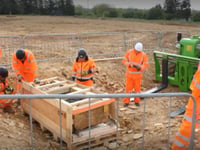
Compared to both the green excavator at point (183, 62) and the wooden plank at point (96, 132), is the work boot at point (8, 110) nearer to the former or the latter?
the wooden plank at point (96, 132)

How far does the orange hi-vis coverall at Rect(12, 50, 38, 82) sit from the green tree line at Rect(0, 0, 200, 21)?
31728 millimetres

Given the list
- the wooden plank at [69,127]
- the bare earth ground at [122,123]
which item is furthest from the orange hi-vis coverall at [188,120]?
the wooden plank at [69,127]

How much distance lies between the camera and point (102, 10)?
160ft

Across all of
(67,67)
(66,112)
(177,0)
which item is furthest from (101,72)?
(177,0)

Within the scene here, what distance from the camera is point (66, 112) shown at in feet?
15.9

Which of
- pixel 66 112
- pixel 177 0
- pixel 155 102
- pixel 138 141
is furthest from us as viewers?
pixel 177 0

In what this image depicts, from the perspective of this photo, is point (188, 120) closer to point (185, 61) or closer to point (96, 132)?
point (96, 132)

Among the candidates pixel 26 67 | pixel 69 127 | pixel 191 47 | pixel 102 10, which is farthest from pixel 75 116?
pixel 102 10

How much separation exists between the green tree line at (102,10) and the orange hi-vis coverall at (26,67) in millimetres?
31728

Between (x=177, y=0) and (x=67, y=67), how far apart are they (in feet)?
111

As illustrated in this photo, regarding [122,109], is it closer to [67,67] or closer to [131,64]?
[131,64]

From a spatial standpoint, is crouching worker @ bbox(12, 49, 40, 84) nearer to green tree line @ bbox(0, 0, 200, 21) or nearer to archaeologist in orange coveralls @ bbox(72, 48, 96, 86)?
archaeologist in orange coveralls @ bbox(72, 48, 96, 86)

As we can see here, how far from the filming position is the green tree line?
128ft

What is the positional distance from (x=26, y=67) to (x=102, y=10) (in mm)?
42667
